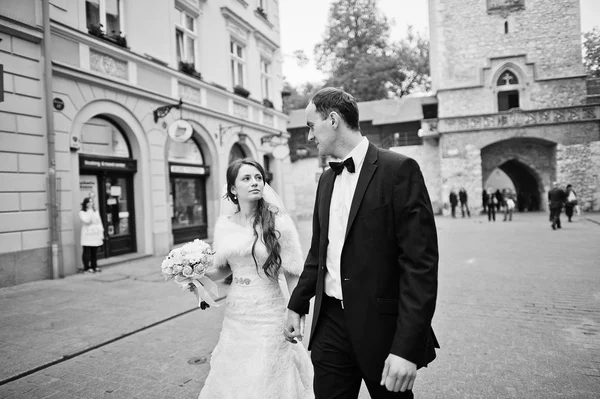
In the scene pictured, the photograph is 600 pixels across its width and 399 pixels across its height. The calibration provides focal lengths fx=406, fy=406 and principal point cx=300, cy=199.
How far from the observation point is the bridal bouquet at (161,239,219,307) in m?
2.95

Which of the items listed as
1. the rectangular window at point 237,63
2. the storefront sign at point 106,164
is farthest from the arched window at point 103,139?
the rectangular window at point 237,63

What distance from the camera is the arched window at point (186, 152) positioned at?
1327 cm

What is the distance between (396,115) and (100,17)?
2256 centimetres

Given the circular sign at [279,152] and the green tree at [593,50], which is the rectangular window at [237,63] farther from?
the green tree at [593,50]

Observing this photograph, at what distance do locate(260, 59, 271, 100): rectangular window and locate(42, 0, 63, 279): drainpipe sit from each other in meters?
10.8

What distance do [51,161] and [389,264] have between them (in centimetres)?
892

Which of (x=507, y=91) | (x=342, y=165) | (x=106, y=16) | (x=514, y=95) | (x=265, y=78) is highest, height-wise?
(x=507, y=91)

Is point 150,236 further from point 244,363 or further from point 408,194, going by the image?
point 408,194

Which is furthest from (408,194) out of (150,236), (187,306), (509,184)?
(509,184)

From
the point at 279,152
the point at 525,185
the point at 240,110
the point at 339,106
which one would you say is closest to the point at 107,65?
the point at 240,110

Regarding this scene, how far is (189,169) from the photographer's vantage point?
542 inches

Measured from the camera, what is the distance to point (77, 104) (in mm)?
9508

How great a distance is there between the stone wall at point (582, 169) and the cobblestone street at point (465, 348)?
832 inches

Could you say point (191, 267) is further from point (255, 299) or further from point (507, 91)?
point (507, 91)
